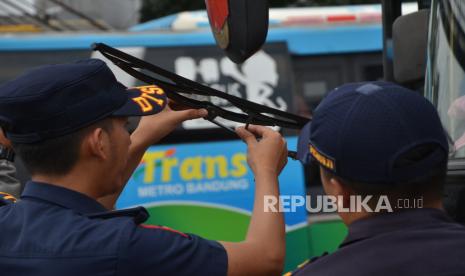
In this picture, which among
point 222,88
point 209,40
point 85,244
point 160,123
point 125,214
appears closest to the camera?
point 85,244

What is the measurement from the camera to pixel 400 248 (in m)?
1.36

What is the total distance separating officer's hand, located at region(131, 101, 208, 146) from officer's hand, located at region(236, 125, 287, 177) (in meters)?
0.26

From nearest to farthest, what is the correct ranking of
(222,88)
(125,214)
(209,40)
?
(125,214) < (222,88) < (209,40)

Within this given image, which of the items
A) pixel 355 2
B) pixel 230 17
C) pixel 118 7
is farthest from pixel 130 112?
pixel 355 2

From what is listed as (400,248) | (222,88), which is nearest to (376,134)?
(400,248)

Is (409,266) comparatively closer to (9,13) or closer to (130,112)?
(130,112)

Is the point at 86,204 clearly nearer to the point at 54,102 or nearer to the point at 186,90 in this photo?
the point at 54,102

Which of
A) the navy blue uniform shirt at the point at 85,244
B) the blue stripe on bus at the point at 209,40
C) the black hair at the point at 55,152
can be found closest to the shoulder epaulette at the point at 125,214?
the navy blue uniform shirt at the point at 85,244

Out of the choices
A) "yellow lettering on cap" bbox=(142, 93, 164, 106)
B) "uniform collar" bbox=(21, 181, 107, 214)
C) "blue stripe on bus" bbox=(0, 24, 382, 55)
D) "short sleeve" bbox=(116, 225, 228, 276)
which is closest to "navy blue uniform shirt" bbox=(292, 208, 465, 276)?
"short sleeve" bbox=(116, 225, 228, 276)

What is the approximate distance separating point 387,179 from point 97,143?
709 millimetres

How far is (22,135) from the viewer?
1.67m

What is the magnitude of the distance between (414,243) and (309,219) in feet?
16.3

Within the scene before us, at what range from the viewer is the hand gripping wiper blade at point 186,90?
6.95 ft

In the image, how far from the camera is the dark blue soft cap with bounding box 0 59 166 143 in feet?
5.41
